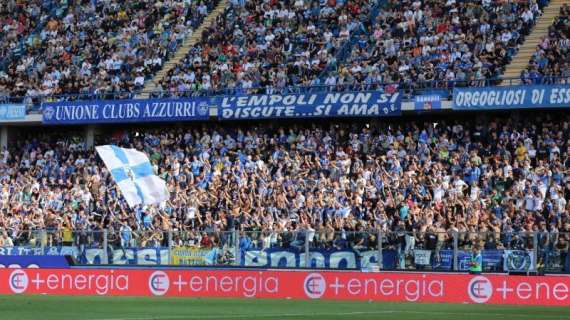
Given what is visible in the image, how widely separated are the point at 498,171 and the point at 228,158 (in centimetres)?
1064

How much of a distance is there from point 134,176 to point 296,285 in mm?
6386

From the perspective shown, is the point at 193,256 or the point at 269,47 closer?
the point at 193,256

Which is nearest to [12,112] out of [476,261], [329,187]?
[329,187]

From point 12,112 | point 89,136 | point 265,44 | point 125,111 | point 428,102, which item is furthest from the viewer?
point 12,112

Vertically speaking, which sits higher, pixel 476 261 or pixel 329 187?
pixel 329 187

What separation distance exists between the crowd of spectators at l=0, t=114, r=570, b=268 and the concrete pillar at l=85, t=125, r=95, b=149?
6.40ft

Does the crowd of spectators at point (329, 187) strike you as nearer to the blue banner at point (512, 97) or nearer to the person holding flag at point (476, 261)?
the person holding flag at point (476, 261)

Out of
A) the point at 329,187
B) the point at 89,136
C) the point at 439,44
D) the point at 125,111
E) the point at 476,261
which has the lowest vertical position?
the point at 476,261

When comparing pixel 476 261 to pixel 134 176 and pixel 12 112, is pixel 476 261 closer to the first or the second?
pixel 134 176

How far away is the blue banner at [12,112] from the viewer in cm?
5203

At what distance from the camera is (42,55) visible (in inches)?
2176

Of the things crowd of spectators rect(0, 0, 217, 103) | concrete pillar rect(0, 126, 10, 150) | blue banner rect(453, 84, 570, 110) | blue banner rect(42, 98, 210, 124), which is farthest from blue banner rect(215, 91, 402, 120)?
concrete pillar rect(0, 126, 10, 150)

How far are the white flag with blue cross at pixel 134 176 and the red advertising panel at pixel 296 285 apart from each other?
2.12 m

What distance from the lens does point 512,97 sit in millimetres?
41219
